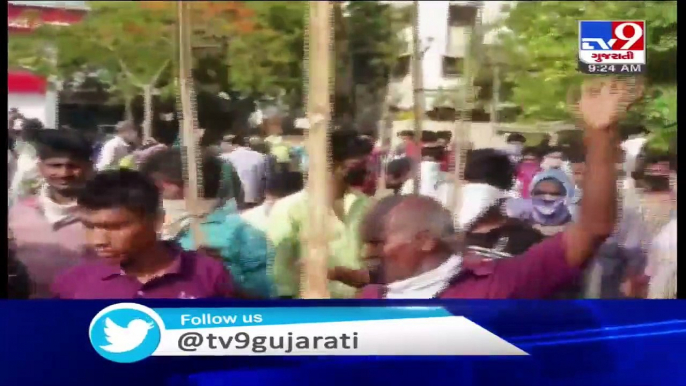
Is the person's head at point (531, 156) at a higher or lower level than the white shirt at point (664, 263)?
higher

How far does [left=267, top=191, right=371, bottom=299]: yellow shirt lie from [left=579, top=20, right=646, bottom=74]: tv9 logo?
1.26 feet

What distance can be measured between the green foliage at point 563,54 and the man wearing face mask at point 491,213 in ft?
0.28

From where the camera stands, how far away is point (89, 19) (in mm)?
1094

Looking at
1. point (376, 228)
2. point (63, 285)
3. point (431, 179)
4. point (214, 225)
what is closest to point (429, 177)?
point (431, 179)

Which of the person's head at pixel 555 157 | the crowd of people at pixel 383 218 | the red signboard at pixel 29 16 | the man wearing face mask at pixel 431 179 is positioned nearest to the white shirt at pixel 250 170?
the crowd of people at pixel 383 218

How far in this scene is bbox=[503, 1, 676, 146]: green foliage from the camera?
1096 millimetres

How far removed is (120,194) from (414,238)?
43cm

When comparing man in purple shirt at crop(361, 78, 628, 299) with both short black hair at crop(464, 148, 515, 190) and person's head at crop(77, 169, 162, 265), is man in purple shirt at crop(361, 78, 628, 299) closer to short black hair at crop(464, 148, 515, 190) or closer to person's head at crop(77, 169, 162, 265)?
short black hair at crop(464, 148, 515, 190)

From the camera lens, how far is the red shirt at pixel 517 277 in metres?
1.09

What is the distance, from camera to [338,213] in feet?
3.59

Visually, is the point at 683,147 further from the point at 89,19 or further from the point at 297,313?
the point at 89,19

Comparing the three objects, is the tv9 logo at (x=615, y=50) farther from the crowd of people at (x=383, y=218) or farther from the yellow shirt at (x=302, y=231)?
the yellow shirt at (x=302, y=231)

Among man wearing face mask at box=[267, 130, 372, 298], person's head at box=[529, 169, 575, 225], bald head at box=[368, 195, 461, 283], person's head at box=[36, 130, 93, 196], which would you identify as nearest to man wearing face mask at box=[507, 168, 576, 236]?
person's head at box=[529, 169, 575, 225]

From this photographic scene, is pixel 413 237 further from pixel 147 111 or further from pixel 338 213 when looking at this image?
pixel 147 111
